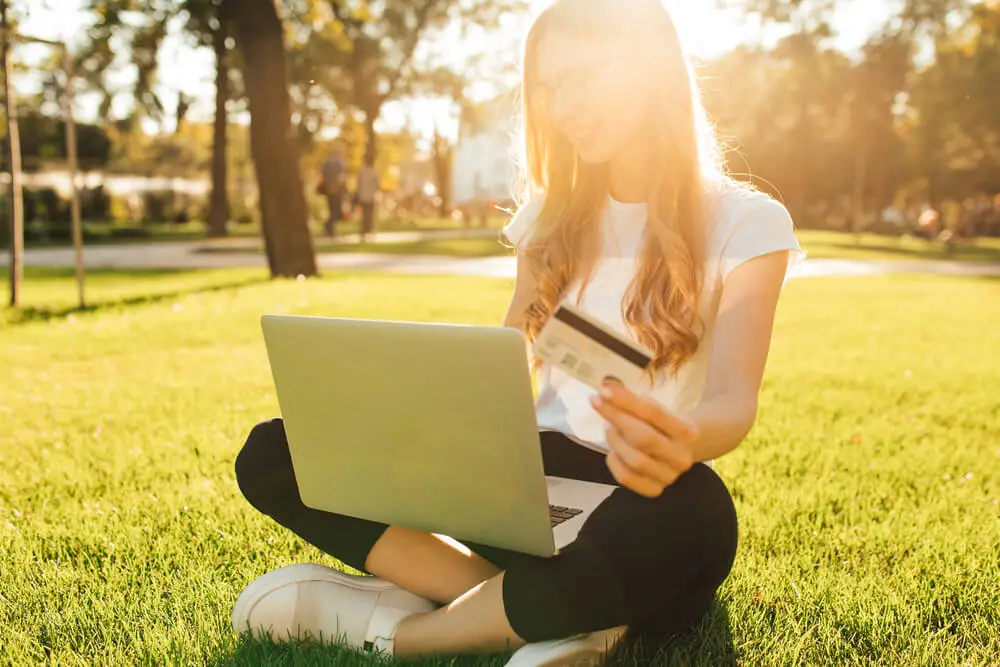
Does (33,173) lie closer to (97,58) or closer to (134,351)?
(97,58)

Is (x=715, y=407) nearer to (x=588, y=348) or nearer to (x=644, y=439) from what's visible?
(x=644, y=439)

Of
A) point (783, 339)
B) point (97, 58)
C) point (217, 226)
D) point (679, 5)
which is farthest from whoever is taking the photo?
point (217, 226)

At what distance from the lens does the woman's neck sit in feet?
7.63

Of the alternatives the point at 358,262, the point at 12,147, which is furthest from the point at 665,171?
the point at 358,262

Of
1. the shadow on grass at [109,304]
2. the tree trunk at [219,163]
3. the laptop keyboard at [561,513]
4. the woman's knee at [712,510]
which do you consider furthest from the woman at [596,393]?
the tree trunk at [219,163]

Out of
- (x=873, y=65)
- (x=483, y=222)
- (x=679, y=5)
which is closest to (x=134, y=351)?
(x=679, y=5)

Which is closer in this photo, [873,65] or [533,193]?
[533,193]

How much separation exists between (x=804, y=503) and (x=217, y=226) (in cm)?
2057

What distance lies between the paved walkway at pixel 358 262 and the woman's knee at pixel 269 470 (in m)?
10.2

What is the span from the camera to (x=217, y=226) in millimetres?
22188

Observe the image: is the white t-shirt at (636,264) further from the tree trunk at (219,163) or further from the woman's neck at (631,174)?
the tree trunk at (219,163)

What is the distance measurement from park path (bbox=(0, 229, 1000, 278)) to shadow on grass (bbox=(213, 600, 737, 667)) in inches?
403

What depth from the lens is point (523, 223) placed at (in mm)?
2600

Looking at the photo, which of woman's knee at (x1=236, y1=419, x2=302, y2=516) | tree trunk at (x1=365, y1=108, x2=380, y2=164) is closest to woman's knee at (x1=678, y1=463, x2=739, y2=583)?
woman's knee at (x1=236, y1=419, x2=302, y2=516)
